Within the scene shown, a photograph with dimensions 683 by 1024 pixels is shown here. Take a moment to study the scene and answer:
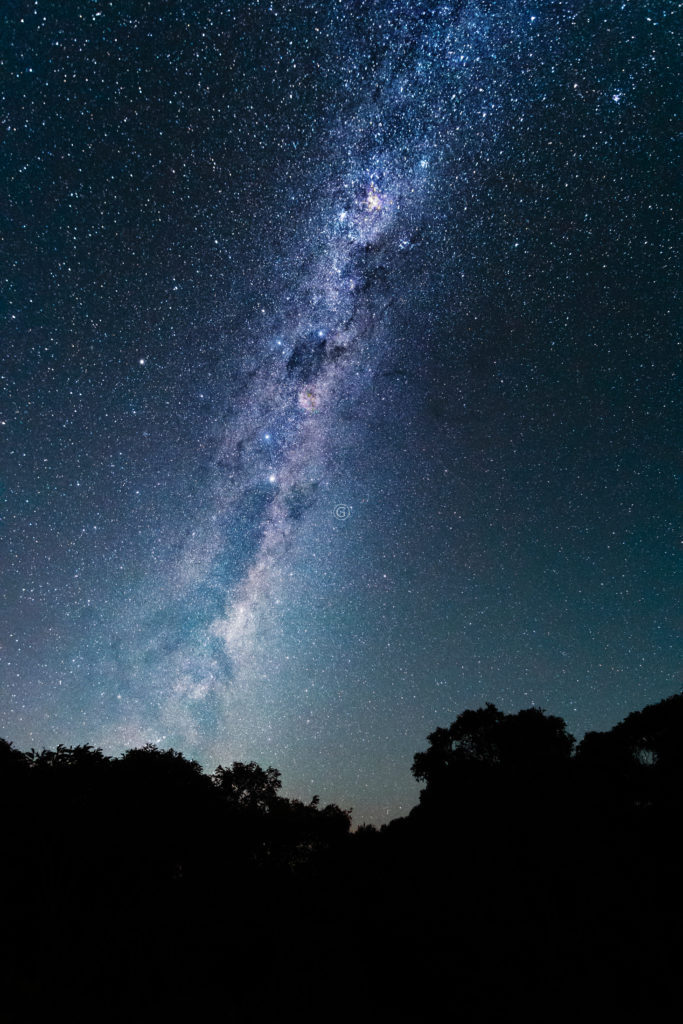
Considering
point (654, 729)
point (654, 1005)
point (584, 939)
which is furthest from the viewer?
point (654, 729)

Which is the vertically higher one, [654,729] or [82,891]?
[82,891]

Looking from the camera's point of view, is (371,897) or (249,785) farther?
(249,785)

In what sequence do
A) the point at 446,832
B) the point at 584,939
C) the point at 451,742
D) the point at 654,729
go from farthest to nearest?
the point at 451,742 < the point at 654,729 < the point at 446,832 < the point at 584,939

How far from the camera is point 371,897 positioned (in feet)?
57.4

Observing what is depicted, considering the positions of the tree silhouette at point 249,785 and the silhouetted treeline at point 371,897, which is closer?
the silhouetted treeline at point 371,897

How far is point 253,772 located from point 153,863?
388 inches

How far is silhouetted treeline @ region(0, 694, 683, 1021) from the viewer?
1150 cm

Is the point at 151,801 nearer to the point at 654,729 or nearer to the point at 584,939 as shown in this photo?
the point at 584,939

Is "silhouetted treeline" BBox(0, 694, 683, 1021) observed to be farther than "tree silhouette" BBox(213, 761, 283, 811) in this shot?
No

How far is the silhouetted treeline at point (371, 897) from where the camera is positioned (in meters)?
11.5

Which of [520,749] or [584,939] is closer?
[584,939]

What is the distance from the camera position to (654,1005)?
391 inches

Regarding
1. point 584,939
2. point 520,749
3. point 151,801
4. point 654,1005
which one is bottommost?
point 654,1005

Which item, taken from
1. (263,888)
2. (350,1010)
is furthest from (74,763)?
(350,1010)
